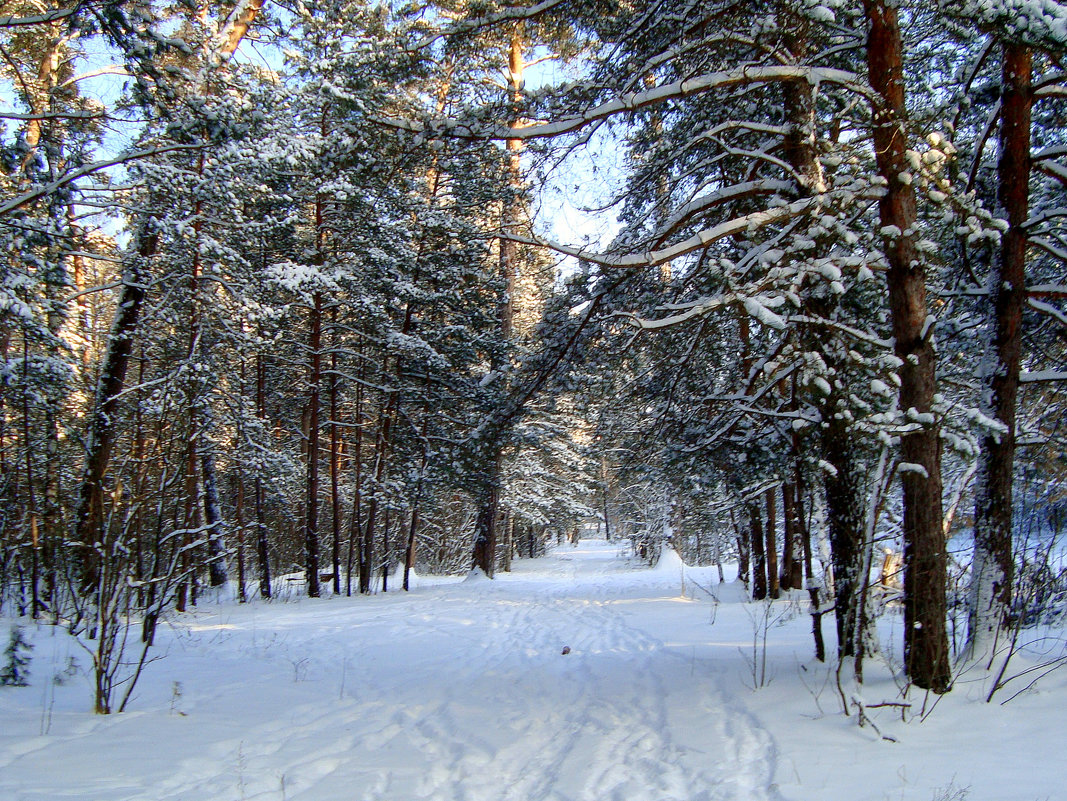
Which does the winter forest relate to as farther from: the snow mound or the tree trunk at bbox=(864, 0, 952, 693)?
the snow mound

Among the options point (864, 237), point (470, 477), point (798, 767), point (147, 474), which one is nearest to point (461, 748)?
point (798, 767)

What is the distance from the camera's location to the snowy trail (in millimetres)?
3551

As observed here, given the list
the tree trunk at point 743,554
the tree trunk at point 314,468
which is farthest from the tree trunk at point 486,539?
the tree trunk at point 743,554

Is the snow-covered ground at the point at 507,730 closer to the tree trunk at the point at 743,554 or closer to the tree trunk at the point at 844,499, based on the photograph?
the tree trunk at the point at 844,499

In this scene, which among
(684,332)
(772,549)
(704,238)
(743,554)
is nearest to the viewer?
(704,238)

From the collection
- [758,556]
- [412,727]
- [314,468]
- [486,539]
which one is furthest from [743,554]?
[412,727]

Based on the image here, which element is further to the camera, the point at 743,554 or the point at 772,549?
the point at 743,554

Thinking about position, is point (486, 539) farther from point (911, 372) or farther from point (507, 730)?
point (911, 372)

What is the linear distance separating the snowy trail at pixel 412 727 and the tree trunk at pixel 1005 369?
229 cm

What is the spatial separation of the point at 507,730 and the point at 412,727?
725 mm

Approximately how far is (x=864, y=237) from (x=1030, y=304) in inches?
67.6

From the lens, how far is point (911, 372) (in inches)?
194

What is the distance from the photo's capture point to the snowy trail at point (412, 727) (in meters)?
3.55

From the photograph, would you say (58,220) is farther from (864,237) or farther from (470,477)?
(470,477)
